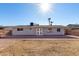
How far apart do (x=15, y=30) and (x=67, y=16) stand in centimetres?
577

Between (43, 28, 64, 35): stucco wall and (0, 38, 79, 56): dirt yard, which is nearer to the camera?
(0, 38, 79, 56): dirt yard

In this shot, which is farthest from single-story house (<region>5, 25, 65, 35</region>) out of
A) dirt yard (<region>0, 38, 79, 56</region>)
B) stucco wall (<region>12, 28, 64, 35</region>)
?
dirt yard (<region>0, 38, 79, 56</region>)

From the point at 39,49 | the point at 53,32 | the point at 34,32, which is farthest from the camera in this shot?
the point at 53,32

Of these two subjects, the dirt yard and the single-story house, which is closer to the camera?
the dirt yard

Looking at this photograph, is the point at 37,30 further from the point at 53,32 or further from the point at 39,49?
the point at 39,49

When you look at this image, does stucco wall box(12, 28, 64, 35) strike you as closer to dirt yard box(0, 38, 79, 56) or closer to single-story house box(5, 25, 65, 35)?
single-story house box(5, 25, 65, 35)

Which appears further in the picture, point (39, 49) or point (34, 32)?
point (34, 32)

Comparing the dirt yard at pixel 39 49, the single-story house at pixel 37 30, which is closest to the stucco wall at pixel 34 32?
the single-story house at pixel 37 30

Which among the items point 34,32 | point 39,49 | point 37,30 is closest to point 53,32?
point 37,30

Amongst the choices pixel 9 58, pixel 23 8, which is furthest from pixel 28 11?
pixel 9 58

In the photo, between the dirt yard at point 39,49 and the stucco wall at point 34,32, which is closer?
the dirt yard at point 39,49

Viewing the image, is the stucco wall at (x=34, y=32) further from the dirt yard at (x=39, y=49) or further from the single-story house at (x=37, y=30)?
the dirt yard at (x=39, y=49)

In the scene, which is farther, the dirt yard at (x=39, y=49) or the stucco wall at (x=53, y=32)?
the stucco wall at (x=53, y=32)

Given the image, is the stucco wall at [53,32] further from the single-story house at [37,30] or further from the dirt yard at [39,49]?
the dirt yard at [39,49]
